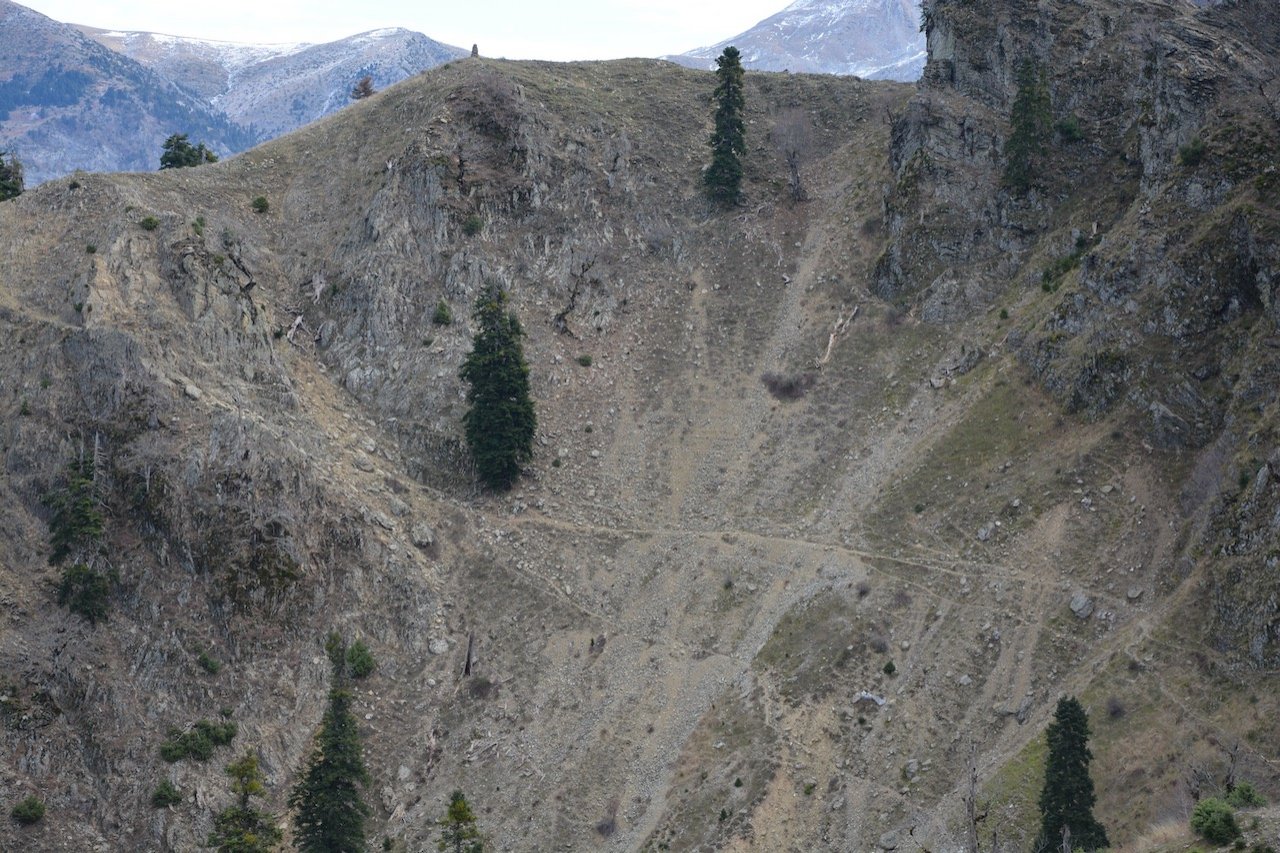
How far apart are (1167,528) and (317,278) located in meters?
66.6

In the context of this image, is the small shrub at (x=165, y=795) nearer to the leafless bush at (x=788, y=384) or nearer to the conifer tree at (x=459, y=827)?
the conifer tree at (x=459, y=827)

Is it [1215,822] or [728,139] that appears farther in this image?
[728,139]

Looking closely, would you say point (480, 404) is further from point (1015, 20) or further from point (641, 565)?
point (1015, 20)

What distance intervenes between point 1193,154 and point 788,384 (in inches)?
1309

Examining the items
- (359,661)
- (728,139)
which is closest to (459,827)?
(359,661)

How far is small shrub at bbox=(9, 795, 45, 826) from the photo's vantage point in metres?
57.9

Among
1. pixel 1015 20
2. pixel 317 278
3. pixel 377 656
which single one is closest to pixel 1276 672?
pixel 377 656

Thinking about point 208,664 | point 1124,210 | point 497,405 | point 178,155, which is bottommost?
point 208,664

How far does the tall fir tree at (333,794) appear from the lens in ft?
191

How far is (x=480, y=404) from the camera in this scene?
81125 mm

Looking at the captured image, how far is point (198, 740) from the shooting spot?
6266 cm

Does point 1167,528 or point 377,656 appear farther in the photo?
point 377,656

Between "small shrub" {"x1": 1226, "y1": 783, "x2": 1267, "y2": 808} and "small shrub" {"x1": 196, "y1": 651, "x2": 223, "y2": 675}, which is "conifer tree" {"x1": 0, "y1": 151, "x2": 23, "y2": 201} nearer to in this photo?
"small shrub" {"x1": 196, "y1": 651, "x2": 223, "y2": 675}

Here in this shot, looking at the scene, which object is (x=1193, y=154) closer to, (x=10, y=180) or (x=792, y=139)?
(x=792, y=139)
